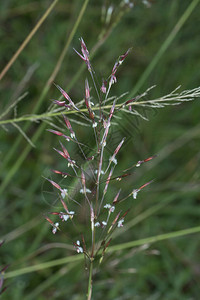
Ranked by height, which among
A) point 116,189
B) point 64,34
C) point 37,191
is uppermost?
point 64,34

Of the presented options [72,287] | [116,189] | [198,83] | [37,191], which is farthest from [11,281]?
[198,83]

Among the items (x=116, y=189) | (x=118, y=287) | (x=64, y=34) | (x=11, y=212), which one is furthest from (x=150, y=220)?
(x=64, y=34)

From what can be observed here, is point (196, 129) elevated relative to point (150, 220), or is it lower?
elevated

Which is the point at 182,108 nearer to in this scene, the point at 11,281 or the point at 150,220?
the point at 150,220

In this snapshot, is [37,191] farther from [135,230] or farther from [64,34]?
[64,34]

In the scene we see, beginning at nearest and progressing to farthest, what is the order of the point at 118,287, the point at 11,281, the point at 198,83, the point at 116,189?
1. the point at 11,281
2. the point at 118,287
3. the point at 116,189
4. the point at 198,83

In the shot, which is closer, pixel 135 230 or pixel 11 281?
pixel 11 281

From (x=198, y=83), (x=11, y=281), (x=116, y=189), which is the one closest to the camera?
(x=11, y=281)
